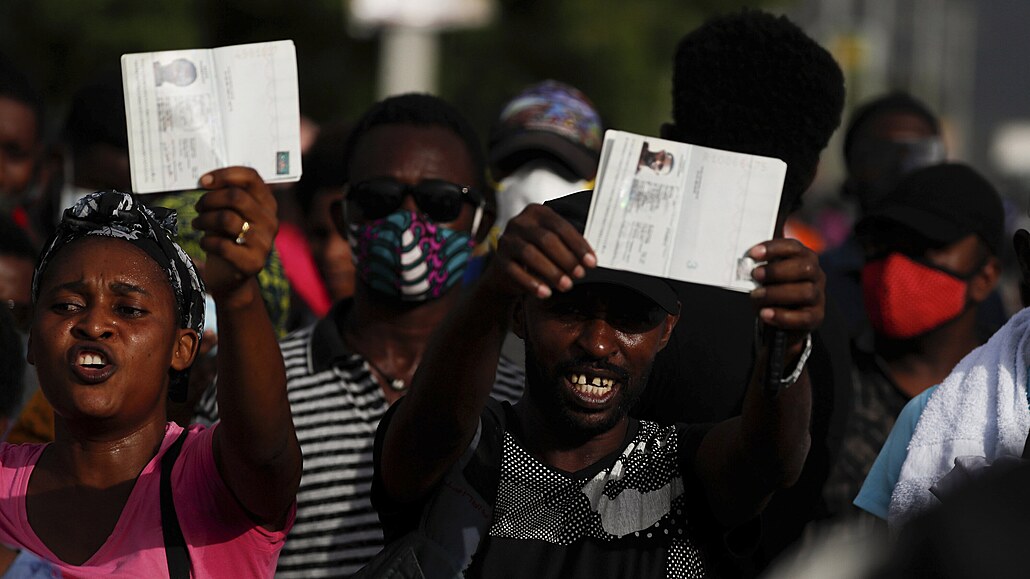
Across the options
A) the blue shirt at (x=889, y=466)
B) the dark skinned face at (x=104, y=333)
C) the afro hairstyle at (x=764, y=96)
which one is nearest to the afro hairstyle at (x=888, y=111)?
the afro hairstyle at (x=764, y=96)

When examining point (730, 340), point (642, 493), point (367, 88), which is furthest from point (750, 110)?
point (367, 88)

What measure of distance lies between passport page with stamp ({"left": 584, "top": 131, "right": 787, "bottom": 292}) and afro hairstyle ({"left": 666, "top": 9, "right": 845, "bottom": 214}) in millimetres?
912

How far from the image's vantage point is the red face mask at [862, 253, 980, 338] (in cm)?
496

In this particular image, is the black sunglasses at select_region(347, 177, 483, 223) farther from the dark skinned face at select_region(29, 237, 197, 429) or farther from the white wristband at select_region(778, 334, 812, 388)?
the white wristband at select_region(778, 334, 812, 388)

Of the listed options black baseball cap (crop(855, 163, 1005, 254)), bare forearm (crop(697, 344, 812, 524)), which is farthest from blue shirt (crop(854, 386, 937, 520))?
black baseball cap (crop(855, 163, 1005, 254))

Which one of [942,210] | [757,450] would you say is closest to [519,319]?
[757,450]

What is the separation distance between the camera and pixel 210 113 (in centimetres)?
299

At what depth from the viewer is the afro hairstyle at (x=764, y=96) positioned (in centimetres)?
371

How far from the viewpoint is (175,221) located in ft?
11.5

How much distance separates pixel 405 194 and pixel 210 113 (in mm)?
1518

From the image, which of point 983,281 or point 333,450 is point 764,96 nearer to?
point 333,450

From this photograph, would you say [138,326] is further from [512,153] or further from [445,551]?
[512,153]

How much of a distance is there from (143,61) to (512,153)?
8.26 ft

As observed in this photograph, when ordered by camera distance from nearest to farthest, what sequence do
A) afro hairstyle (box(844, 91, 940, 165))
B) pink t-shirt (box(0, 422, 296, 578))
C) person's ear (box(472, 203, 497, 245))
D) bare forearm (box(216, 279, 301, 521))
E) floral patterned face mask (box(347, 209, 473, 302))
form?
bare forearm (box(216, 279, 301, 521))
pink t-shirt (box(0, 422, 296, 578))
floral patterned face mask (box(347, 209, 473, 302))
person's ear (box(472, 203, 497, 245))
afro hairstyle (box(844, 91, 940, 165))
